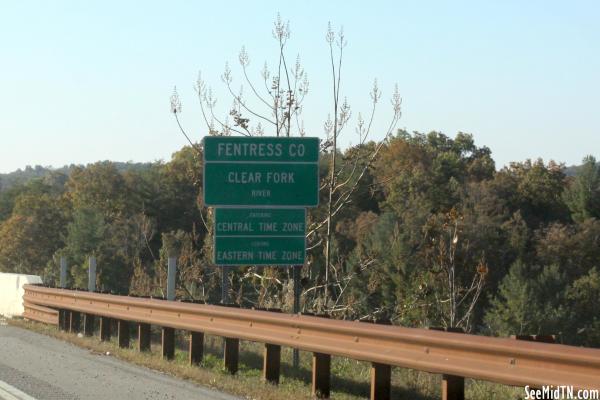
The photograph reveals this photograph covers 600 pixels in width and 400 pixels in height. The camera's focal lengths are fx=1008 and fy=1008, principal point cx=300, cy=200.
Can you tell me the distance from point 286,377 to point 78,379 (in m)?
2.56

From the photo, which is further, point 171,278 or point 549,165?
point 549,165

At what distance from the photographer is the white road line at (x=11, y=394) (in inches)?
395

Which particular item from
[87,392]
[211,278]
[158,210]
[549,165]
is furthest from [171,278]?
[549,165]

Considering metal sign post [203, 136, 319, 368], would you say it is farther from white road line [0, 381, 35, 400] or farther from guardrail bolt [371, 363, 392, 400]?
guardrail bolt [371, 363, 392, 400]

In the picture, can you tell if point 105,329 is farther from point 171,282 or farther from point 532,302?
point 532,302

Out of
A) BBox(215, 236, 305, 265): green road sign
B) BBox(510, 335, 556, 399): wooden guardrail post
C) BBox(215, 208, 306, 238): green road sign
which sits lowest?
BBox(510, 335, 556, 399): wooden guardrail post

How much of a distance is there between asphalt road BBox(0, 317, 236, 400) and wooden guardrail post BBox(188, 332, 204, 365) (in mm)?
849

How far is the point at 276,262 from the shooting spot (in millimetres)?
14352

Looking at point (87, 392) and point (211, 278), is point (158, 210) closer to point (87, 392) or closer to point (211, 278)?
point (211, 278)

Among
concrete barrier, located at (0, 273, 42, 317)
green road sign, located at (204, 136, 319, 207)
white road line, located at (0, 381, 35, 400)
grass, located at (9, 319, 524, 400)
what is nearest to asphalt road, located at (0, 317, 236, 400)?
white road line, located at (0, 381, 35, 400)

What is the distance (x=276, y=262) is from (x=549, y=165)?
81.5m

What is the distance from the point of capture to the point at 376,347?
9500 mm

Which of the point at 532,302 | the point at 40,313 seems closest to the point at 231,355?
the point at 40,313

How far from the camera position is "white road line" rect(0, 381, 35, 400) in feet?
32.9
